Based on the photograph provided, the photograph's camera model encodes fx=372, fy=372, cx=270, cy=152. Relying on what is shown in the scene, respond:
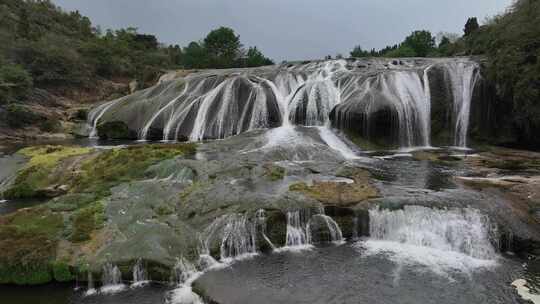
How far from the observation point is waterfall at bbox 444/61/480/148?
23172mm

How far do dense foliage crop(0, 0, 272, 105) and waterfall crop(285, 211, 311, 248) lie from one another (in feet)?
103

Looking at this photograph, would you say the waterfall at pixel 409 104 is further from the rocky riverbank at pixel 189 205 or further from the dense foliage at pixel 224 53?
the dense foliage at pixel 224 53

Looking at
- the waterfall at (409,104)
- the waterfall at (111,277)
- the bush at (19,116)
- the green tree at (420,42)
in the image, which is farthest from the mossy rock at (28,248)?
the green tree at (420,42)

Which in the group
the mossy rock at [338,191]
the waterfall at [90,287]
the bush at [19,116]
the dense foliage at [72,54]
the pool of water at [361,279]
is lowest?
the waterfall at [90,287]

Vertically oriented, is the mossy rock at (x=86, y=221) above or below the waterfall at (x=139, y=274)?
above

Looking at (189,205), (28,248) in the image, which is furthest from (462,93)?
(28,248)

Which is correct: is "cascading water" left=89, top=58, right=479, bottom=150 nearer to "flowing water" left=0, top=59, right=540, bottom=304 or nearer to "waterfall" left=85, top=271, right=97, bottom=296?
"flowing water" left=0, top=59, right=540, bottom=304

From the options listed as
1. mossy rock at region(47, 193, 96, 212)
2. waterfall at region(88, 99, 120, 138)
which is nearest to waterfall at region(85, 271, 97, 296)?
mossy rock at region(47, 193, 96, 212)

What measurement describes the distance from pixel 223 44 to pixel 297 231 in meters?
66.6

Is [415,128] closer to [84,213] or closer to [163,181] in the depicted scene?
[163,181]

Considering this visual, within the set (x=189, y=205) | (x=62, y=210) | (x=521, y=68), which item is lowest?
(x=62, y=210)

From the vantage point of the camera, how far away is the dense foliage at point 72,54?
39.7 meters

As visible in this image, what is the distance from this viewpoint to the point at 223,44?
238 ft

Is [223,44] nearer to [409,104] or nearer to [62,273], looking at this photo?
[409,104]
